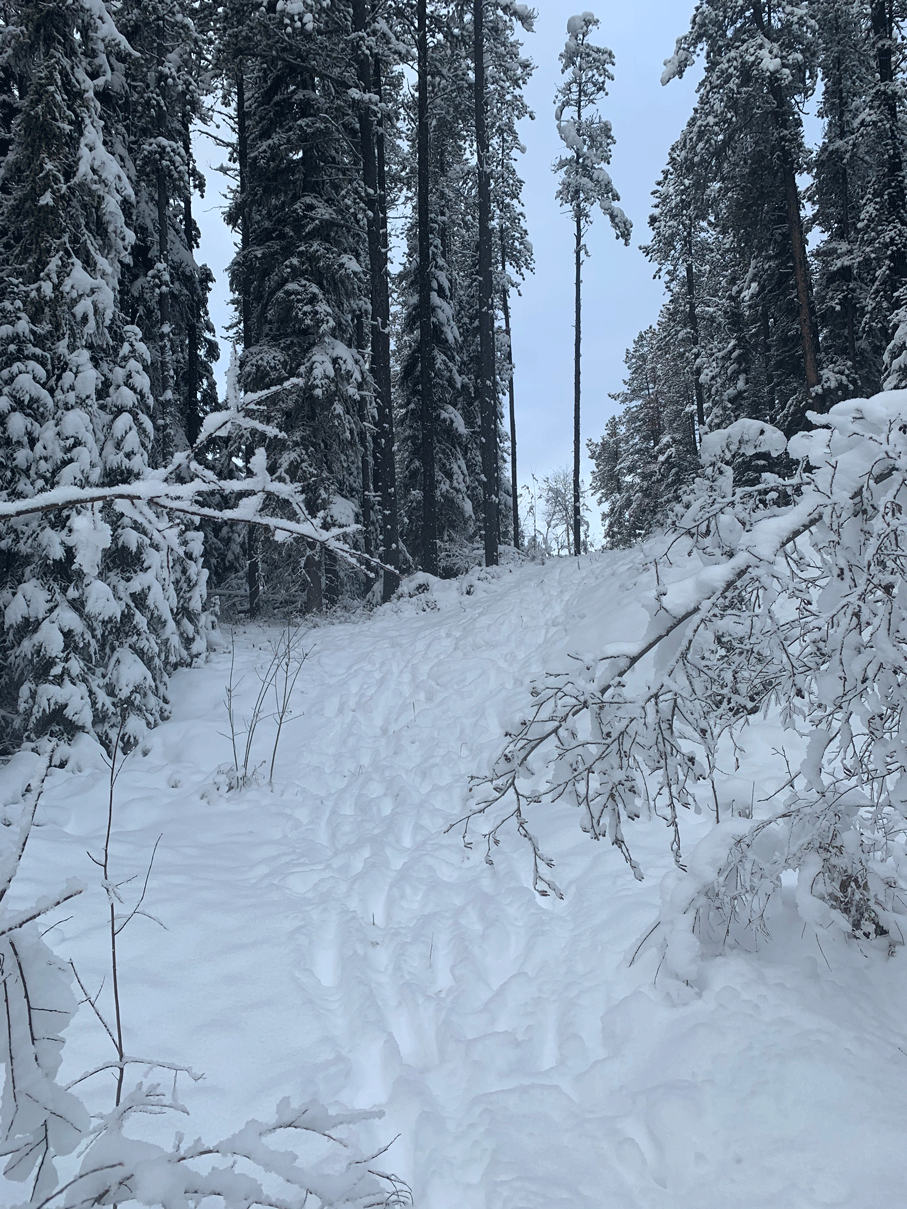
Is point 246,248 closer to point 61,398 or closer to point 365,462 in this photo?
point 365,462

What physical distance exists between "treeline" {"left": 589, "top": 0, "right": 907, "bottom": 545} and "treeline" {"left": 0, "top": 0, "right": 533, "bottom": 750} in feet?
16.0

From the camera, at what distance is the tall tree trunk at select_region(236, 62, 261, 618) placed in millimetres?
14188

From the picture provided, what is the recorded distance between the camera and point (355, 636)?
10648 mm

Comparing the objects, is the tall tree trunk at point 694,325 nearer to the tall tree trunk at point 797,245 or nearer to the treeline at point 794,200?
the treeline at point 794,200

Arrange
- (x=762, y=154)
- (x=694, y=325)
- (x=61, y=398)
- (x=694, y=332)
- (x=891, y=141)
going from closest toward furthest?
(x=61, y=398)
(x=891, y=141)
(x=762, y=154)
(x=694, y=325)
(x=694, y=332)

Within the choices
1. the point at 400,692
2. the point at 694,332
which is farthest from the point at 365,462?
the point at 694,332

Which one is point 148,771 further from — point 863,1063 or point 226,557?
point 226,557

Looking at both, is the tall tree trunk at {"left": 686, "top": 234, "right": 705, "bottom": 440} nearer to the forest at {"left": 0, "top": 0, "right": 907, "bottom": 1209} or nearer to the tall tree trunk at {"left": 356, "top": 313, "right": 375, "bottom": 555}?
the forest at {"left": 0, "top": 0, "right": 907, "bottom": 1209}

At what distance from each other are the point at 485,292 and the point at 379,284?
10.7 ft

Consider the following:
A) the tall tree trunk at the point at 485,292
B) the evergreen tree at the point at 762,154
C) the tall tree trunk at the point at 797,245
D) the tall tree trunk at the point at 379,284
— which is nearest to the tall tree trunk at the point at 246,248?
the tall tree trunk at the point at 379,284

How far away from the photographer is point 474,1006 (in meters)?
3.29

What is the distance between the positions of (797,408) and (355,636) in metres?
9.75

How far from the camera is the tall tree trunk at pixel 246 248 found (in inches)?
559

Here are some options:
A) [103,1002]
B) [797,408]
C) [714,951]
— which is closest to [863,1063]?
[714,951]
